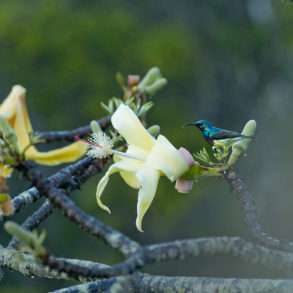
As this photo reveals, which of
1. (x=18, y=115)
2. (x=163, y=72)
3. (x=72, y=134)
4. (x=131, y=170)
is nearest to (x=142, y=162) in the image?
(x=131, y=170)

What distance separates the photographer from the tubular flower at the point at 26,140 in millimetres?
1454

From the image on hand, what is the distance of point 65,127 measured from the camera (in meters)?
11.0

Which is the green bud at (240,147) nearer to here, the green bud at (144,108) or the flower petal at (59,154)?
the flower petal at (59,154)

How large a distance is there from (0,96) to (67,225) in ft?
4.54

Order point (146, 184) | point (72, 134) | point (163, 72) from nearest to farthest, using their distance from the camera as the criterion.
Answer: point (146, 184), point (72, 134), point (163, 72)

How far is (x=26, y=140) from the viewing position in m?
1.52

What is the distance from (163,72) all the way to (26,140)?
395 inches

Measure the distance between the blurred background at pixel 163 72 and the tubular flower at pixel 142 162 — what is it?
26.0 ft

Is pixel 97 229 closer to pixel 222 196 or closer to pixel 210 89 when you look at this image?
pixel 222 196

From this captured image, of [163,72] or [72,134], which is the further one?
[163,72]

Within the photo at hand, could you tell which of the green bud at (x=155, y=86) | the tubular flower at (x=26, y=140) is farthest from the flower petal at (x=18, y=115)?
the green bud at (x=155, y=86)

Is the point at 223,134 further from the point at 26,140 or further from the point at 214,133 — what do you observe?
the point at 26,140

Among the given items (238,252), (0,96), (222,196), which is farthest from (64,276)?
(222,196)

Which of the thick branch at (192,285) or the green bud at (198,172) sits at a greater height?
the green bud at (198,172)
